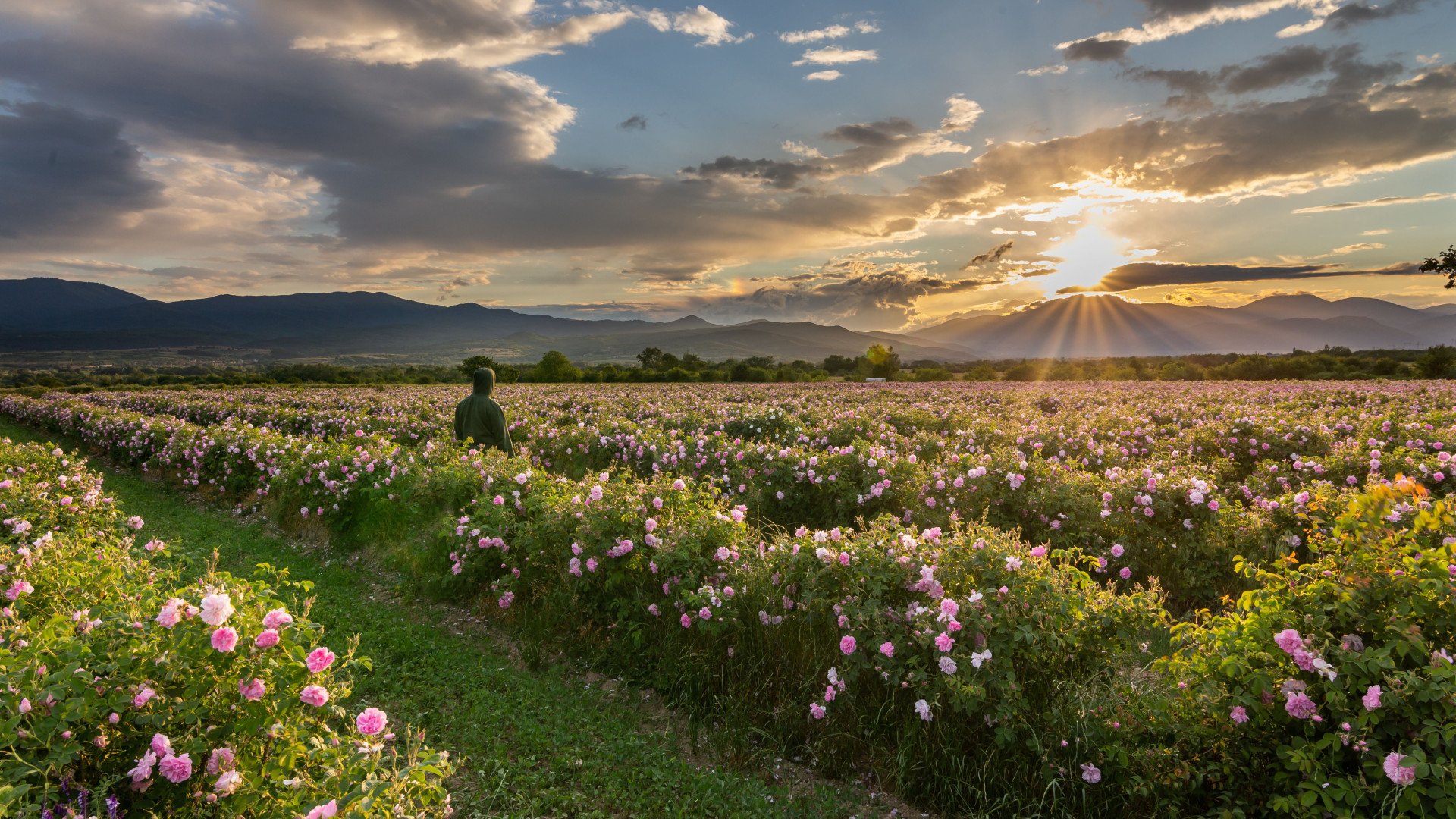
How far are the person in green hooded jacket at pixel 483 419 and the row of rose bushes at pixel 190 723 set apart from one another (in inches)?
352

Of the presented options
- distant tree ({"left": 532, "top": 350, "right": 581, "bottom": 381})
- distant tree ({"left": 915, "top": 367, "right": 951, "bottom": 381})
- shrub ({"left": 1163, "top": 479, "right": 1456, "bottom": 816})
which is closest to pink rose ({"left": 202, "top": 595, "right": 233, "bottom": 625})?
shrub ({"left": 1163, "top": 479, "right": 1456, "bottom": 816})

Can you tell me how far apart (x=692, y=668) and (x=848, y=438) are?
928cm

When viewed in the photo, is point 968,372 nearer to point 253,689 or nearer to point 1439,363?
point 1439,363

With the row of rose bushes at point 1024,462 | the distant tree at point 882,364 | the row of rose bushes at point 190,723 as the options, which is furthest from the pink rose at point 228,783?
the distant tree at point 882,364

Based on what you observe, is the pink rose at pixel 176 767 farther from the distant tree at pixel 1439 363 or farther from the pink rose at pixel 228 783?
the distant tree at pixel 1439 363

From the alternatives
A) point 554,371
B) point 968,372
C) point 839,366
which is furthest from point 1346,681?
point 839,366

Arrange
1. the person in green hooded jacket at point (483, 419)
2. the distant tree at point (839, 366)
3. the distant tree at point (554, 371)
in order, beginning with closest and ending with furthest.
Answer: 1. the person in green hooded jacket at point (483, 419)
2. the distant tree at point (554, 371)
3. the distant tree at point (839, 366)

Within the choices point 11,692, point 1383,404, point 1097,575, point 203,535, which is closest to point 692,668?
point 11,692

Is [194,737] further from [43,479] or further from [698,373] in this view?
[698,373]

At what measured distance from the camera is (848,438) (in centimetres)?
1427

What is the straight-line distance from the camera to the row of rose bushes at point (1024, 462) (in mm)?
7387

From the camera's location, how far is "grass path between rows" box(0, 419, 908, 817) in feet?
14.9

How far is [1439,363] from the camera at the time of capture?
39.3m

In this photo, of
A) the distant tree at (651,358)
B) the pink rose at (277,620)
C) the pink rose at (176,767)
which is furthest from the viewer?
the distant tree at (651,358)
